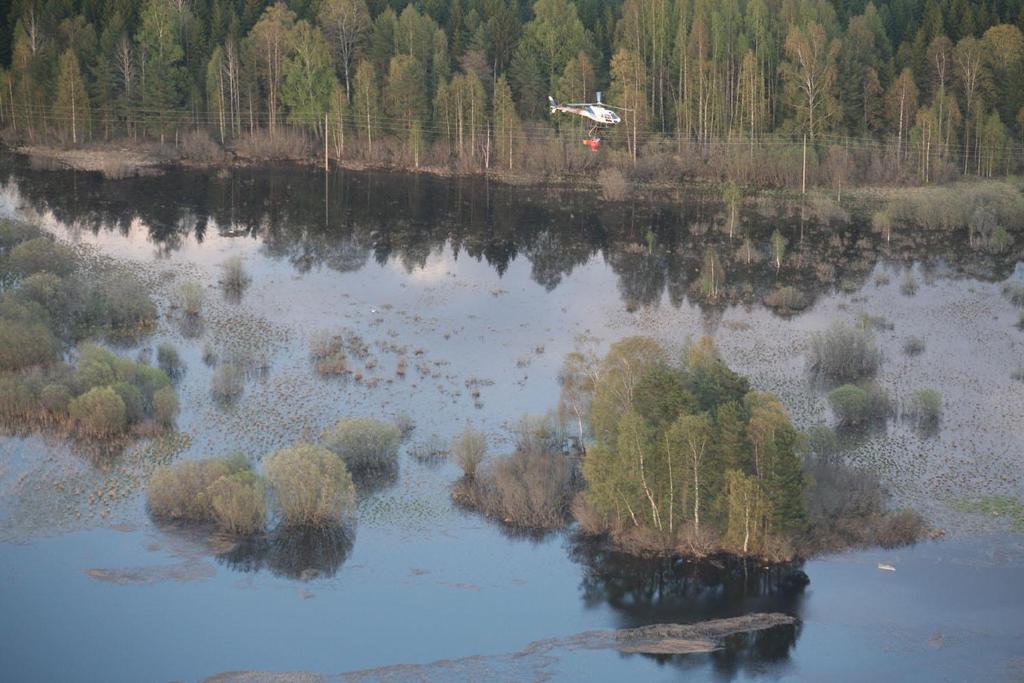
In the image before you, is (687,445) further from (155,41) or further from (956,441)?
(155,41)

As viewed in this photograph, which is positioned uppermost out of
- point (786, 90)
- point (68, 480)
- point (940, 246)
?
point (786, 90)

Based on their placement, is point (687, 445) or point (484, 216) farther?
point (484, 216)

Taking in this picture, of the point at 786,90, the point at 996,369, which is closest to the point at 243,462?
the point at 996,369

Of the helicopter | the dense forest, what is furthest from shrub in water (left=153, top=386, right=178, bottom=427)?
the dense forest

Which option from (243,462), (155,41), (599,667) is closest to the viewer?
(599,667)

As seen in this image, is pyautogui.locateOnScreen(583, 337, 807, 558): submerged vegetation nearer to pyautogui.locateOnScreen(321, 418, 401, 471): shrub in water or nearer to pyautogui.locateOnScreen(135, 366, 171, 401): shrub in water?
pyautogui.locateOnScreen(321, 418, 401, 471): shrub in water

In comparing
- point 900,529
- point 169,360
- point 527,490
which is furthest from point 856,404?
point 169,360
